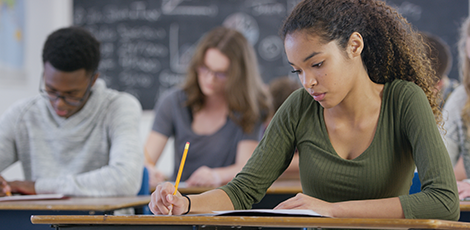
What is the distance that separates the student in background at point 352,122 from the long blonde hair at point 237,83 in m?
1.20

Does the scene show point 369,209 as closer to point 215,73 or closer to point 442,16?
point 215,73

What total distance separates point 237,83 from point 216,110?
207 millimetres

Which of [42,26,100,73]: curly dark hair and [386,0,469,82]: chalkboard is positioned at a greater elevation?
[386,0,469,82]: chalkboard

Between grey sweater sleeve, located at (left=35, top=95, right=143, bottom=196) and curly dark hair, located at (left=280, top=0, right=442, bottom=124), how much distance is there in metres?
0.89

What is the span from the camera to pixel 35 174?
1950 mm

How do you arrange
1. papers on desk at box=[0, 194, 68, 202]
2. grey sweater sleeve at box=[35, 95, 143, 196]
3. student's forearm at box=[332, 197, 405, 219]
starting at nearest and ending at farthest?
student's forearm at box=[332, 197, 405, 219] → papers on desk at box=[0, 194, 68, 202] → grey sweater sleeve at box=[35, 95, 143, 196]

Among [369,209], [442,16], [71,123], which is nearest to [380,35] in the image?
[369,209]

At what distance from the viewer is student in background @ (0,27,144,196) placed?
1778 mm

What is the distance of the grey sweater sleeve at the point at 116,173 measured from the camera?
1.68 m

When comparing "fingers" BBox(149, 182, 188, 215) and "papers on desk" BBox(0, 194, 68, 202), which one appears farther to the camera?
"papers on desk" BBox(0, 194, 68, 202)

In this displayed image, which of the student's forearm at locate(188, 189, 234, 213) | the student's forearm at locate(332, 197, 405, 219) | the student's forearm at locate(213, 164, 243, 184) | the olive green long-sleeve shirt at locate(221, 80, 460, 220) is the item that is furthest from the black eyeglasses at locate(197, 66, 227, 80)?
the student's forearm at locate(332, 197, 405, 219)

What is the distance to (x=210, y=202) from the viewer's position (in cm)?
111

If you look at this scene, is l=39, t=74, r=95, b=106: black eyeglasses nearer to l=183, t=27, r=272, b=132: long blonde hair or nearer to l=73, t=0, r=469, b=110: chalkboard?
l=183, t=27, r=272, b=132: long blonde hair

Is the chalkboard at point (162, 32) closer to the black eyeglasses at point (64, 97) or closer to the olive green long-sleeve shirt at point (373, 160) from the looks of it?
the black eyeglasses at point (64, 97)
